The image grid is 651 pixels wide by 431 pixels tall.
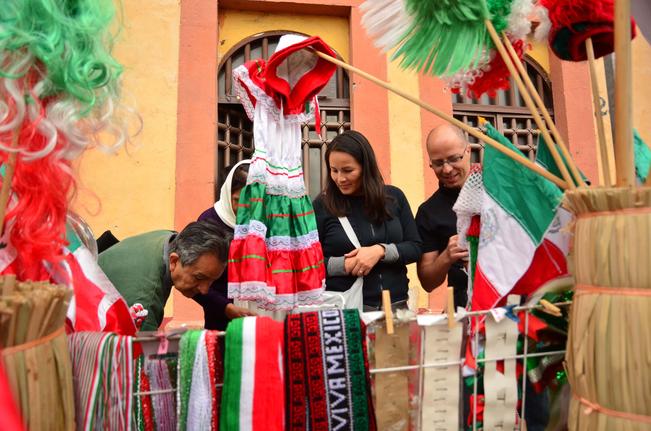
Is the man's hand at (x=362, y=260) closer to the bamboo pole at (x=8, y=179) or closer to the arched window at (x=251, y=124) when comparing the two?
the bamboo pole at (x=8, y=179)

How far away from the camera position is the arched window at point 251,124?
12.4 ft

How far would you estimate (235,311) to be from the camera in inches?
77.4


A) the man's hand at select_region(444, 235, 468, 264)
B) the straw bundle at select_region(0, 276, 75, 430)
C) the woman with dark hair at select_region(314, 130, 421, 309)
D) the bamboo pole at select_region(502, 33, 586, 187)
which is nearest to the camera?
the straw bundle at select_region(0, 276, 75, 430)

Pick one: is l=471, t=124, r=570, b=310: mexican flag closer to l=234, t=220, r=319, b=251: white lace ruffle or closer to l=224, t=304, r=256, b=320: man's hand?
l=234, t=220, r=319, b=251: white lace ruffle

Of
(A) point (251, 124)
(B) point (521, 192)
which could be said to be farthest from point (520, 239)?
(A) point (251, 124)

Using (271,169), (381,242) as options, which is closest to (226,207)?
(271,169)

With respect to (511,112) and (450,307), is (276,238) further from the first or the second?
(511,112)

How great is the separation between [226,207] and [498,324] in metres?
1.35

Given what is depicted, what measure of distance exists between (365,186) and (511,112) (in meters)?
2.51

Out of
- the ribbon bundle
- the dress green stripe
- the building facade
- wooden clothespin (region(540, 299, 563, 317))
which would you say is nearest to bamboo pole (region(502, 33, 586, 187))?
wooden clothespin (region(540, 299, 563, 317))

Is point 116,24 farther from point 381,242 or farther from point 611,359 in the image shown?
point 381,242

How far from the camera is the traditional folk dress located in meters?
1.75

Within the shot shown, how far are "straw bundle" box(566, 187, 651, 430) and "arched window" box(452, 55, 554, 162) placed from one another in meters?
3.31

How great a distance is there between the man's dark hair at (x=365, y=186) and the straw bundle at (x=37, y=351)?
52.5 inches
